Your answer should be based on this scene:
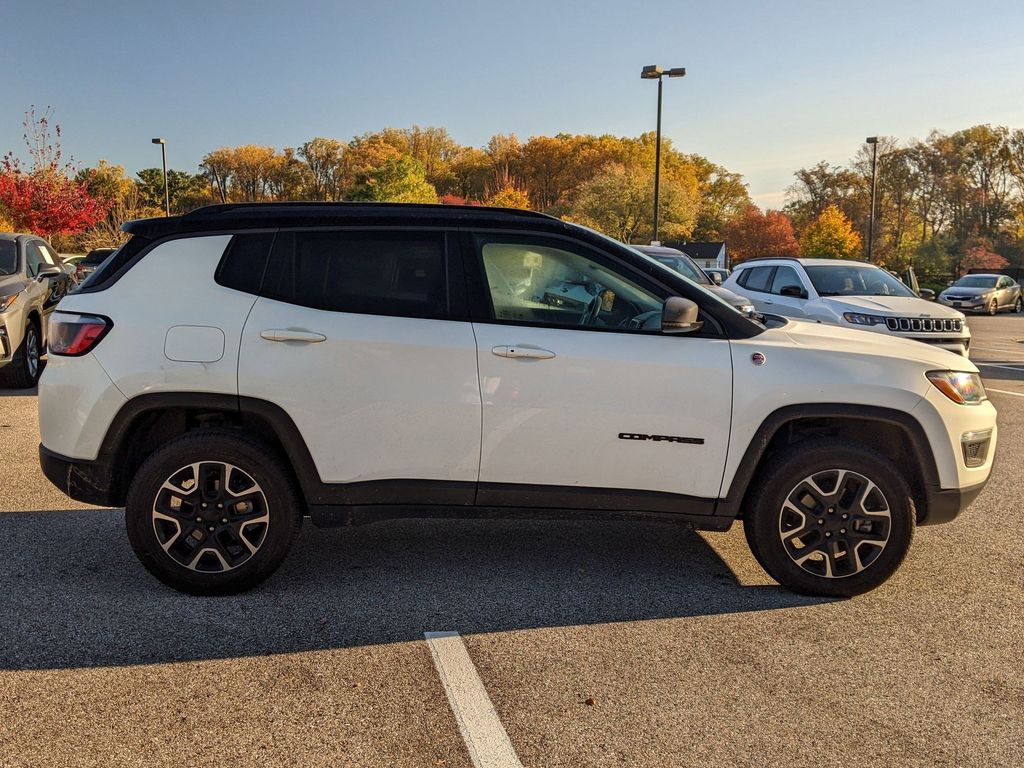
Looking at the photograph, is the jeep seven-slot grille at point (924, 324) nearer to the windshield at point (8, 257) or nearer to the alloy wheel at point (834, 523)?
the alloy wheel at point (834, 523)

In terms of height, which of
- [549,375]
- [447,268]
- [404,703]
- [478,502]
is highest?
[447,268]

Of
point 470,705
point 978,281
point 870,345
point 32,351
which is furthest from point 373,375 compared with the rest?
point 978,281

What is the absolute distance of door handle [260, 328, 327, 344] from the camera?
165 inches

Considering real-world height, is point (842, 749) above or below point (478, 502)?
below

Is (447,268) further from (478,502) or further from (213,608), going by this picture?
(213,608)

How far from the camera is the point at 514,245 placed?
4422mm

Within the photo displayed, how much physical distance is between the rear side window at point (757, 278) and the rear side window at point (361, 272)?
10.4m

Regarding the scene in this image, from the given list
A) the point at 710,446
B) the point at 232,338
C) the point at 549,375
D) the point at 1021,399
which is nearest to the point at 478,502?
the point at 549,375

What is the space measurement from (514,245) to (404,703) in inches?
86.4

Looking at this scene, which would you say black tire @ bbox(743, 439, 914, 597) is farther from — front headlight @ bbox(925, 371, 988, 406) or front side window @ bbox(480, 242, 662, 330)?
front side window @ bbox(480, 242, 662, 330)

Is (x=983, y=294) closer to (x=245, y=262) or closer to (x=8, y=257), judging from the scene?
(x=8, y=257)

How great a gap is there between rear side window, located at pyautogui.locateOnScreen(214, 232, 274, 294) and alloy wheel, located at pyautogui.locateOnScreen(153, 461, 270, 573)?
0.85 metres

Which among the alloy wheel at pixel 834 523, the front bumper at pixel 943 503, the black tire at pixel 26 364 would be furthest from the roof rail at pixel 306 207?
the black tire at pixel 26 364

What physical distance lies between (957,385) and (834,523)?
3.01 ft
